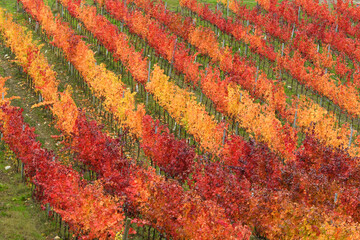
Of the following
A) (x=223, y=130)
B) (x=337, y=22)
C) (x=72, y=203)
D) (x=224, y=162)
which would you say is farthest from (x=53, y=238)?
(x=337, y=22)

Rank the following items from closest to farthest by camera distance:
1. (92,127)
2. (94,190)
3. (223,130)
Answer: (94,190) < (92,127) < (223,130)

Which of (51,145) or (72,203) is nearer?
(72,203)

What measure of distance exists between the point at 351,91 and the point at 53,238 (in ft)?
101

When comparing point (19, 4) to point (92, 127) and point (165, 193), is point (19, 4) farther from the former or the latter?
point (165, 193)

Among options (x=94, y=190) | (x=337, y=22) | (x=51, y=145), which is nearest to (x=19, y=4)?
(x=51, y=145)

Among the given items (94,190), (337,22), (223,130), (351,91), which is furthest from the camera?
(337,22)

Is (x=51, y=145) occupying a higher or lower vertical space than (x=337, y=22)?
lower

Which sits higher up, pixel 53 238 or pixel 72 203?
pixel 72 203

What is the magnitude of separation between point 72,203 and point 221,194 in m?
Result: 8.38

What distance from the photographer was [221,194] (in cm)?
2681

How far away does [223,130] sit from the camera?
119 feet

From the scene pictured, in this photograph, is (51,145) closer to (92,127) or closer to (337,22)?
(92,127)

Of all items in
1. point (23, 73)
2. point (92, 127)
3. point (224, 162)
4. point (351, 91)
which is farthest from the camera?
point (23, 73)

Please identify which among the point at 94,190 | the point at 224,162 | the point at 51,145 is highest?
the point at 94,190
